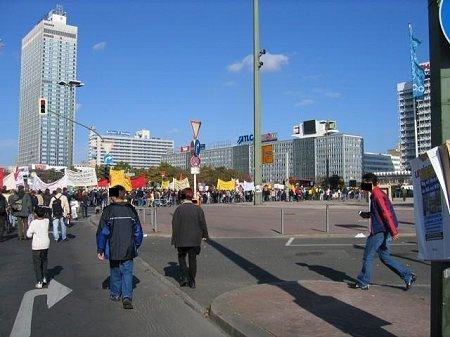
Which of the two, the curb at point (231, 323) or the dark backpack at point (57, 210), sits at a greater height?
the dark backpack at point (57, 210)

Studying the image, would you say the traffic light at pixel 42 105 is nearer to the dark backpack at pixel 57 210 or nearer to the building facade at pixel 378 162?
the dark backpack at pixel 57 210

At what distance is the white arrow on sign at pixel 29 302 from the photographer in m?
6.45

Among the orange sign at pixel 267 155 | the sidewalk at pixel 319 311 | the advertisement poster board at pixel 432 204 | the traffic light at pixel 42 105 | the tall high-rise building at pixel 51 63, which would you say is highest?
the tall high-rise building at pixel 51 63

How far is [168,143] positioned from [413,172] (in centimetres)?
18711

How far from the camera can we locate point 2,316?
7.15m

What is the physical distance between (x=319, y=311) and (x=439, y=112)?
11.8 ft

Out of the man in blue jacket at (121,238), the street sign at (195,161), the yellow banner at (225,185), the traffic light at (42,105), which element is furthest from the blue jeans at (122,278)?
the yellow banner at (225,185)

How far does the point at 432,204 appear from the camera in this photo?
12.7 feet

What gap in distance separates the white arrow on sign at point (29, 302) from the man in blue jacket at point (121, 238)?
46.8 inches

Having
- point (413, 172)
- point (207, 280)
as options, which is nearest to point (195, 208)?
point (207, 280)

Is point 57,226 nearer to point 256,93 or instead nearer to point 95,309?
point 95,309

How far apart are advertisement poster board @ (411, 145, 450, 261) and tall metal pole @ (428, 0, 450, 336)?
0.20 m

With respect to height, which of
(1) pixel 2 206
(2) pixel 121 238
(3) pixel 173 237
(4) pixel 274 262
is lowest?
(4) pixel 274 262

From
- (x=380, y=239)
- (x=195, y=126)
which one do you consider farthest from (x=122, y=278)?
(x=195, y=126)
